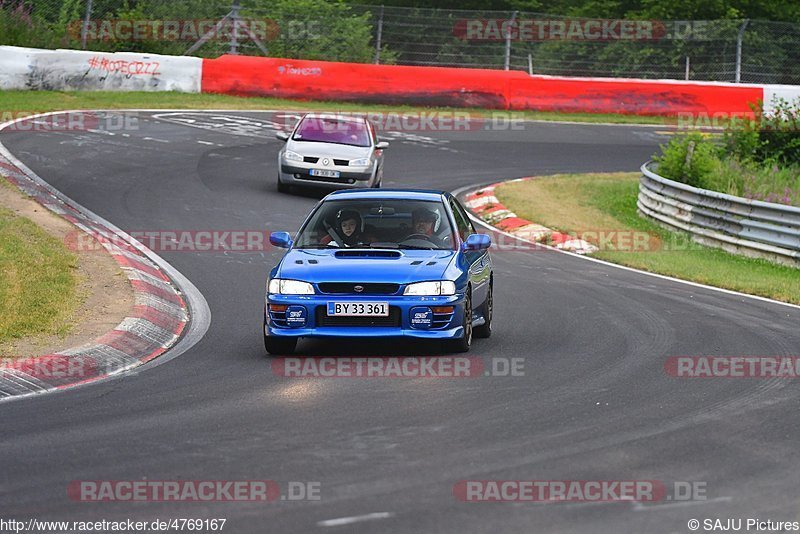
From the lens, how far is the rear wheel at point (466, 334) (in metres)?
11.3

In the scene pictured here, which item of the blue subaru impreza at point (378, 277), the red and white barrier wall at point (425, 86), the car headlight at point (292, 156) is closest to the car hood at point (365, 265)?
the blue subaru impreza at point (378, 277)

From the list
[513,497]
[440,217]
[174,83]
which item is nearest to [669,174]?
[440,217]

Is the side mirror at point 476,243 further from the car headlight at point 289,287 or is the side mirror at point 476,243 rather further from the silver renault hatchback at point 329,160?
the silver renault hatchback at point 329,160

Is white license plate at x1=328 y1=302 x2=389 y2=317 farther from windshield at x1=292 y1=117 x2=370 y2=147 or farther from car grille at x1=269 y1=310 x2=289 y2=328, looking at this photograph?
windshield at x1=292 y1=117 x2=370 y2=147

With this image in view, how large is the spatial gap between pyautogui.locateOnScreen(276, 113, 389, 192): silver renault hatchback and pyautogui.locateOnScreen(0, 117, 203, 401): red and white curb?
181 inches

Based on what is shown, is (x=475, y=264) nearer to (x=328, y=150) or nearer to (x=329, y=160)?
(x=329, y=160)

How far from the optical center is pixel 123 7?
3731cm

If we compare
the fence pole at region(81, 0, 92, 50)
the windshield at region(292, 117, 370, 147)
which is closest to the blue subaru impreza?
the windshield at region(292, 117, 370, 147)

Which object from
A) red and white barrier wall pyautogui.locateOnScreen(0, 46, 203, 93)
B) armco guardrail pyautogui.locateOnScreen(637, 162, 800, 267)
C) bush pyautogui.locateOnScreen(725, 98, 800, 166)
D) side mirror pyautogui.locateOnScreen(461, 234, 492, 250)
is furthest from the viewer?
red and white barrier wall pyautogui.locateOnScreen(0, 46, 203, 93)

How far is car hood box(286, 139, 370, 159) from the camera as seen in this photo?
23094 millimetres

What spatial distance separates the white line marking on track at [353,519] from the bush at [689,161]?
17995mm

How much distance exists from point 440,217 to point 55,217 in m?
7.73

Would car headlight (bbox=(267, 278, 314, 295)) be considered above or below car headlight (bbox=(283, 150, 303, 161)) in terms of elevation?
below

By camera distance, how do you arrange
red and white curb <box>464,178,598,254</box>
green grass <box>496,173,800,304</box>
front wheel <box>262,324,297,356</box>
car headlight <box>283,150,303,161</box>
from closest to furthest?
1. front wheel <box>262,324,297,356</box>
2. green grass <box>496,173,800,304</box>
3. red and white curb <box>464,178,598,254</box>
4. car headlight <box>283,150,303,161</box>
